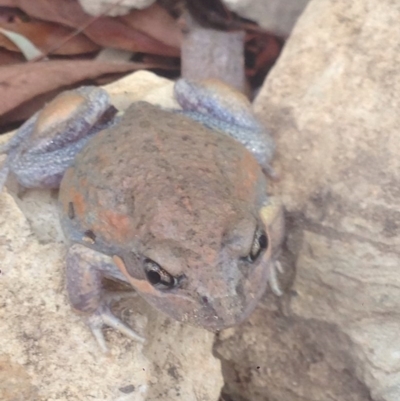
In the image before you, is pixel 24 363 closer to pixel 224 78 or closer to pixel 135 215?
pixel 135 215

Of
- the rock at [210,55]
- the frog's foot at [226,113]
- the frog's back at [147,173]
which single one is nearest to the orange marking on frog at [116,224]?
the frog's back at [147,173]

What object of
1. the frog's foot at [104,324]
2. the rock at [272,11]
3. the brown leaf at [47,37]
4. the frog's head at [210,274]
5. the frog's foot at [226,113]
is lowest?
the frog's foot at [104,324]

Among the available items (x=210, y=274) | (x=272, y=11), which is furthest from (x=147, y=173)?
(x=272, y=11)

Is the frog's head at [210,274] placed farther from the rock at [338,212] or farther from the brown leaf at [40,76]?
the brown leaf at [40,76]

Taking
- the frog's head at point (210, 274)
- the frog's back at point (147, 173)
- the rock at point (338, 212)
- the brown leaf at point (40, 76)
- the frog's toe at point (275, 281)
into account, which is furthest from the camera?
the brown leaf at point (40, 76)

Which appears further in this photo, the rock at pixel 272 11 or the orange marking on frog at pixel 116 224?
the rock at pixel 272 11

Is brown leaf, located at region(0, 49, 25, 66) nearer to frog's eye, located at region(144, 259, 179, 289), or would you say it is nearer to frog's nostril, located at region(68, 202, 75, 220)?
frog's nostril, located at region(68, 202, 75, 220)

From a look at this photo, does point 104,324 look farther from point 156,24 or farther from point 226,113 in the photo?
point 156,24
